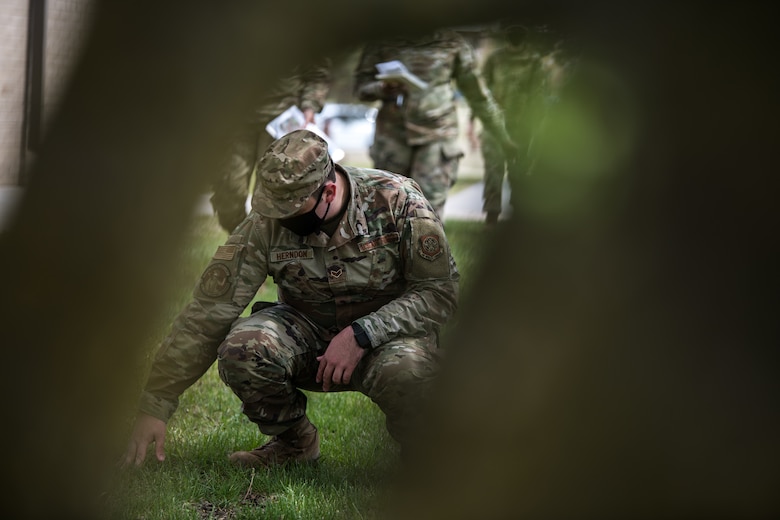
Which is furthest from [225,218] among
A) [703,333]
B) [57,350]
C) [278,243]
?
[703,333]

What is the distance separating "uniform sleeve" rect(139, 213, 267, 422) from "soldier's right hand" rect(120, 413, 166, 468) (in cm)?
10

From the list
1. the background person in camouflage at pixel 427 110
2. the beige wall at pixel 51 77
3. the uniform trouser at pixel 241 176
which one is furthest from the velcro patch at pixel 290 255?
the background person in camouflage at pixel 427 110

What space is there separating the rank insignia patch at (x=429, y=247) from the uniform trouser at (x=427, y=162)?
9.74 ft

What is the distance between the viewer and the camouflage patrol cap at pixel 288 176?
3.24 m

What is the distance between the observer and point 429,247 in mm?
3404

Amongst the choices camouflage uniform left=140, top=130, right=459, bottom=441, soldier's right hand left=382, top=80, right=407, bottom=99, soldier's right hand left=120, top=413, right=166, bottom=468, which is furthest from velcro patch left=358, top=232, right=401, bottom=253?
soldier's right hand left=382, top=80, right=407, bottom=99

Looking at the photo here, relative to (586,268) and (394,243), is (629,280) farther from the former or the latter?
(394,243)

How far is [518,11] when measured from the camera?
3.41 ft

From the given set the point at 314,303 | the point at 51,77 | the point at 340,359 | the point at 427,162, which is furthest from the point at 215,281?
the point at 427,162

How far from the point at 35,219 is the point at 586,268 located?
755mm

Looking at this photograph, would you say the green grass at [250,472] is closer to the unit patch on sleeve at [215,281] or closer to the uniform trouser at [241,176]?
the unit patch on sleeve at [215,281]

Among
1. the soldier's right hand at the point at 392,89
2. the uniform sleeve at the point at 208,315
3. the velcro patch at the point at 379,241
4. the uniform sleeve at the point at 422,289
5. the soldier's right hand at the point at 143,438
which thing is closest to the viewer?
the soldier's right hand at the point at 143,438

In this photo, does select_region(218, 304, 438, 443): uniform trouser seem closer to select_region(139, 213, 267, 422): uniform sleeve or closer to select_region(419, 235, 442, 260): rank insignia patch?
select_region(139, 213, 267, 422): uniform sleeve

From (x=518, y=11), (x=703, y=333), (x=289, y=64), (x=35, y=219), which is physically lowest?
(x=35, y=219)
